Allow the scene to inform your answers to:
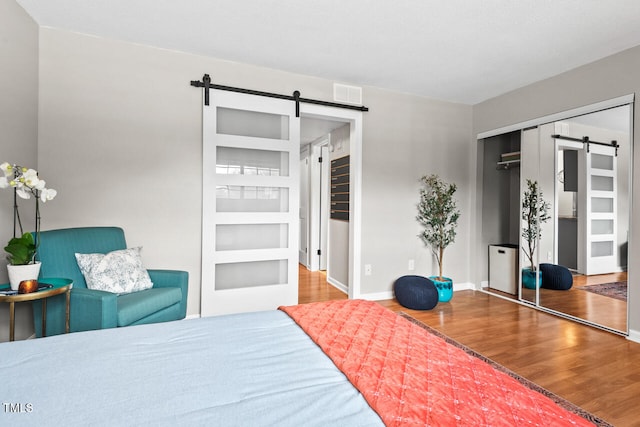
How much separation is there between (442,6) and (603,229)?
8.51 feet

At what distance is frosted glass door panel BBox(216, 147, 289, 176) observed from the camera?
3.34 metres

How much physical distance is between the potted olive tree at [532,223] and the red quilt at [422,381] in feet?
9.97

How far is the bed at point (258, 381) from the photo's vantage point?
0.88m

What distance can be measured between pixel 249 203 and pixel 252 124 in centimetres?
84

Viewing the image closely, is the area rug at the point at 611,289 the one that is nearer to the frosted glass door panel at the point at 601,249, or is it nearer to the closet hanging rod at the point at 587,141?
the frosted glass door panel at the point at 601,249

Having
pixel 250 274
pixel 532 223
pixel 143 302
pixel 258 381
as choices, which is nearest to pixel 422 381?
pixel 258 381

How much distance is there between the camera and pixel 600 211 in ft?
10.4

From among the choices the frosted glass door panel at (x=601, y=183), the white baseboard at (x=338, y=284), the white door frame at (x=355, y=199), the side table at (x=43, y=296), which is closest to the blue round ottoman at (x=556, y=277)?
the frosted glass door panel at (x=601, y=183)

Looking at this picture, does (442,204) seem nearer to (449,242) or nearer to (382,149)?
(449,242)

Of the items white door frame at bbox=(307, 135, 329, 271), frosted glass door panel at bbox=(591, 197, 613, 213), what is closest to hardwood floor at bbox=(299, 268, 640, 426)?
frosted glass door panel at bbox=(591, 197, 613, 213)

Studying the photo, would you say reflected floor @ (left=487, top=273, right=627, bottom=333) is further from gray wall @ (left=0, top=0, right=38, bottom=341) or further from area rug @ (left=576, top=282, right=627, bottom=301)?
gray wall @ (left=0, top=0, right=38, bottom=341)

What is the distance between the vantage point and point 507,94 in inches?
161

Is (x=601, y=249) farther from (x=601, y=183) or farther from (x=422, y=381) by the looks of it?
(x=422, y=381)

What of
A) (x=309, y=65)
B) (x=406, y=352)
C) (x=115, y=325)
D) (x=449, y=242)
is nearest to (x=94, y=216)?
(x=115, y=325)
